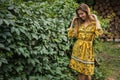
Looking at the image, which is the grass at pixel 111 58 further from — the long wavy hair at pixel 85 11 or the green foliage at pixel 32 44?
the long wavy hair at pixel 85 11

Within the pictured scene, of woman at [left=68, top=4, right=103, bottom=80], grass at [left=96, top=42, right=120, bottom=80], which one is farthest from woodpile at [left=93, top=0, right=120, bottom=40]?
woman at [left=68, top=4, right=103, bottom=80]

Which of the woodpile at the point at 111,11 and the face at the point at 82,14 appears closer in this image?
the face at the point at 82,14

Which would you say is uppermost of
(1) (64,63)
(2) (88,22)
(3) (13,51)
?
(2) (88,22)

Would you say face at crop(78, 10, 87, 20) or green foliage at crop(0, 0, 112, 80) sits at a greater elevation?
face at crop(78, 10, 87, 20)

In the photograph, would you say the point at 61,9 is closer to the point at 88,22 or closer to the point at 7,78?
the point at 88,22

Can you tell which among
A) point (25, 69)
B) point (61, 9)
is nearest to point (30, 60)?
point (25, 69)

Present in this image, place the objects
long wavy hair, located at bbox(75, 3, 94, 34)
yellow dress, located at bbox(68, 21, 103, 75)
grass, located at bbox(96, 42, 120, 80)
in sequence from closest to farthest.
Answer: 1. long wavy hair, located at bbox(75, 3, 94, 34)
2. yellow dress, located at bbox(68, 21, 103, 75)
3. grass, located at bbox(96, 42, 120, 80)

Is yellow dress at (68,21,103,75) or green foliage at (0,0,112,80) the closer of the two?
green foliage at (0,0,112,80)

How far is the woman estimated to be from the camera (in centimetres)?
423

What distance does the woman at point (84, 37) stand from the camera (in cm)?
423

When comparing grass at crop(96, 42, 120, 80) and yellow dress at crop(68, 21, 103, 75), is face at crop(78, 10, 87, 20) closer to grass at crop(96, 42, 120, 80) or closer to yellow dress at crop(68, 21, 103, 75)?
yellow dress at crop(68, 21, 103, 75)

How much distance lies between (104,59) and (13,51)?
380cm

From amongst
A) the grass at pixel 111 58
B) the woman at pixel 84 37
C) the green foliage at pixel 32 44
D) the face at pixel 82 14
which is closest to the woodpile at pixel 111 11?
the grass at pixel 111 58

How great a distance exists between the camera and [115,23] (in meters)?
10.5
